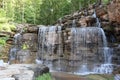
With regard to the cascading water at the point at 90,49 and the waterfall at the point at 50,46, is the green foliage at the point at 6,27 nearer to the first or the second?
the waterfall at the point at 50,46

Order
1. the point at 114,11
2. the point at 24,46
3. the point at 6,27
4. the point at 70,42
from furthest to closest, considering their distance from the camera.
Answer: the point at 6,27, the point at 24,46, the point at 114,11, the point at 70,42

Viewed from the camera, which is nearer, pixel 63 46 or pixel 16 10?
pixel 63 46

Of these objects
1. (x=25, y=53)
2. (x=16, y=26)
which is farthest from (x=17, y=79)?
(x=16, y=26)

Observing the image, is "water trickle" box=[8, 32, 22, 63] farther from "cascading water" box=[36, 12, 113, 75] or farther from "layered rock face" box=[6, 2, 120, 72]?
Answer: "cascading water" box=[36, 12, 113, 75]

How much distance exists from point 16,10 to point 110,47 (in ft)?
80.3

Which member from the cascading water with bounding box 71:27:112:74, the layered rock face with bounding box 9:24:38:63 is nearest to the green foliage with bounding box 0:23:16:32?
the layered rock face with bounding box 9:24:38:63

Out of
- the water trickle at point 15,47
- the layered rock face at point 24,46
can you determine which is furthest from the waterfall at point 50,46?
the water trickle at point 15,47

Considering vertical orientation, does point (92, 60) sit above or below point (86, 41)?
below

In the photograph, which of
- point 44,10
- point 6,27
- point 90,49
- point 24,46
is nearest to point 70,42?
point 90,49

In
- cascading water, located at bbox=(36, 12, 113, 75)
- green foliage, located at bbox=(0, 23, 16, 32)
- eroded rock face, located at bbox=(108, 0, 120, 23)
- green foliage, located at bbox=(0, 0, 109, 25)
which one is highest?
green foliage, located at bbox=(0, 0, 109, 25)

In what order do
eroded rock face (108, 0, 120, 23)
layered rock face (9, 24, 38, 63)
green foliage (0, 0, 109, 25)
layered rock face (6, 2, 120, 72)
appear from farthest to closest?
1. green foliage (0, 0, 109, 25)
2. layered rock face (9, 24, 38, 63)
3. eroded rock face (108, 0, 120, 23)
4. layered rock face (6, 2, 120, 72)

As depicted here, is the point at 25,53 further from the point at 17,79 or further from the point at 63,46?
the point at 17,79

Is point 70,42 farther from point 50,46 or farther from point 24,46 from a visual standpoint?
point 24,46

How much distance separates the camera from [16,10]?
3862 cm
